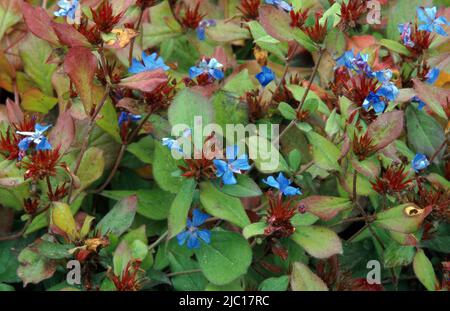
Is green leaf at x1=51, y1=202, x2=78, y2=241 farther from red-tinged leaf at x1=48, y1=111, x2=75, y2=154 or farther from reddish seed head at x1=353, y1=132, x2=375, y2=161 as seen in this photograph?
reddish seed head at x1=353, y1=132, x2=375, y2=161

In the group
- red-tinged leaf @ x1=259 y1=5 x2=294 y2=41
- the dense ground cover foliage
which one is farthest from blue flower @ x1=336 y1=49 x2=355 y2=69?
red-tinged leaf @ x1=259 y1=5 x2=294 y2=41

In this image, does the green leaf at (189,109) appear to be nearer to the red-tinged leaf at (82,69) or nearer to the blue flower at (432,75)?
the red-tinged leaf at (82,69)

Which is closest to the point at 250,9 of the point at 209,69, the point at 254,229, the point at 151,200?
the point at 209,69

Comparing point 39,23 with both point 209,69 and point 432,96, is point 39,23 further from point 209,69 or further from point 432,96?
point 432,96

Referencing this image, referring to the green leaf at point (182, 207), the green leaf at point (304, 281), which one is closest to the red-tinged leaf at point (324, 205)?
the green leaf at point (304, 281)
